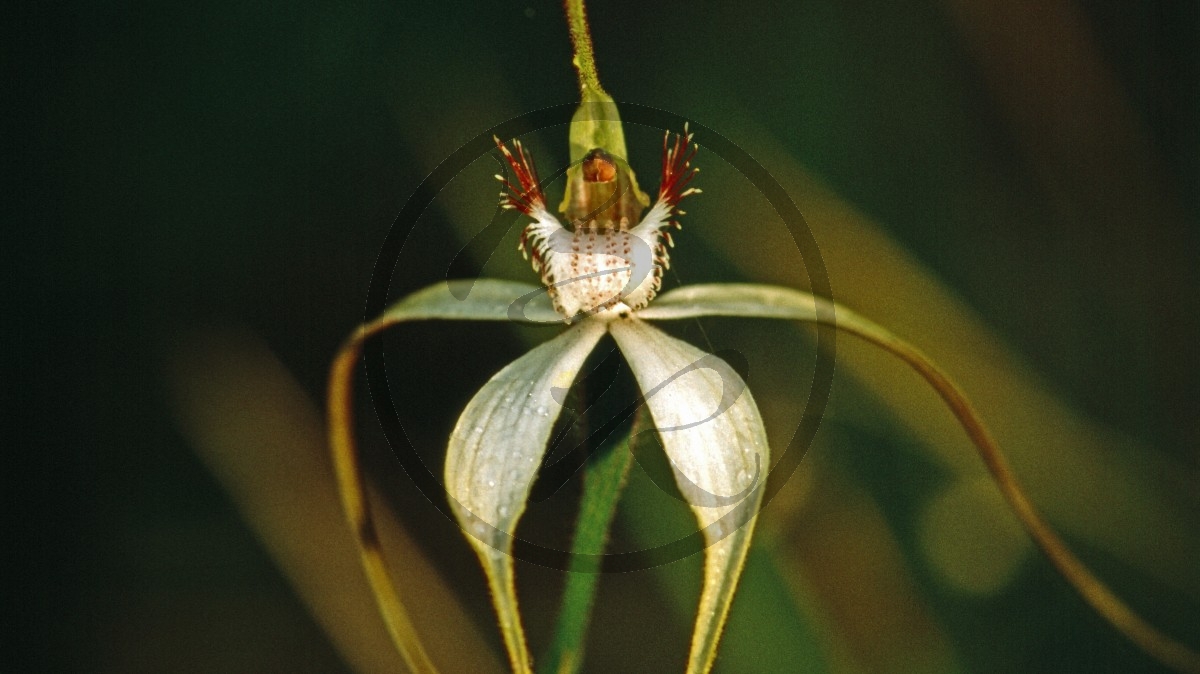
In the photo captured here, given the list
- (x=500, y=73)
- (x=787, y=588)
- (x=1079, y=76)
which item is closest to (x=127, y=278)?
(x=500, y=73)

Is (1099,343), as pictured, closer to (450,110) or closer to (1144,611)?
(1144,611)

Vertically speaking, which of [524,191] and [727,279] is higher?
[524,191]

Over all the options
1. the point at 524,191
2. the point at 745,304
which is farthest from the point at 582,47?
the point at 745,304

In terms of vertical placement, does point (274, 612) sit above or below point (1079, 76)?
below

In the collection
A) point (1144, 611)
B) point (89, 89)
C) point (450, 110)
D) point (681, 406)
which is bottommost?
point (1144, 611)

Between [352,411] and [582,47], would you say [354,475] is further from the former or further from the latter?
[582,47]

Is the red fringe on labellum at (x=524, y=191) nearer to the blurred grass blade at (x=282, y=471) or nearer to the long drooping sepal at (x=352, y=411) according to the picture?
the long drooping sepal at (x=352, y=411)
